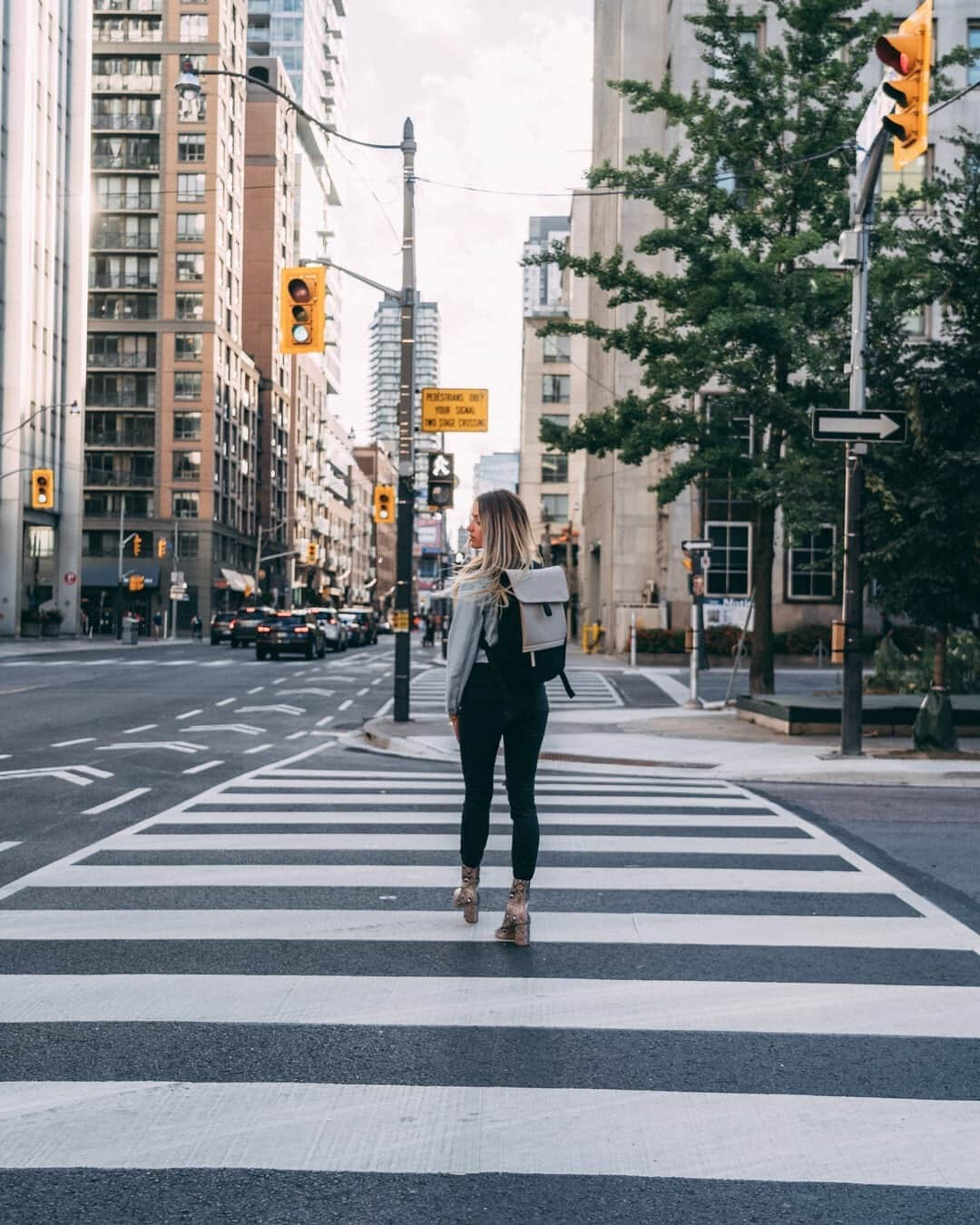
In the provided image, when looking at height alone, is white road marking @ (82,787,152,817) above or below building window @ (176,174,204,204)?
below

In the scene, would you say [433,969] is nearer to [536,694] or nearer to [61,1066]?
[536,694]

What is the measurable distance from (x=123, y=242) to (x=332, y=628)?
45.7 meters

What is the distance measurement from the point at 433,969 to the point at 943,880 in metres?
3.68

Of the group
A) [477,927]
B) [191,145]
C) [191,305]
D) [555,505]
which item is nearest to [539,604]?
[477,927]

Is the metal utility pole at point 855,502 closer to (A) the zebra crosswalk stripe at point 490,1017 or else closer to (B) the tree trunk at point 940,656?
(B) the tree trunk at point 940,656

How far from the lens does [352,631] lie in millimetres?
65625

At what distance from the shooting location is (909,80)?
11.4 meters

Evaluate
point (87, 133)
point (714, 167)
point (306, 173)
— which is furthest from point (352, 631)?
point (306, 173)

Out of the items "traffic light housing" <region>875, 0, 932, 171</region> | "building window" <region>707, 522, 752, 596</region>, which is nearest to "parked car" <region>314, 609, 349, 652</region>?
"building window" <region>707, 522, 752, 596</region>

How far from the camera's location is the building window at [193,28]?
8856cm

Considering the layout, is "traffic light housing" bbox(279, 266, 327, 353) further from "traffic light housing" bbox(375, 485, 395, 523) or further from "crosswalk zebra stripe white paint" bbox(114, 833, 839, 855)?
"traffic light housing" bbox(375, 485, 395, 523)

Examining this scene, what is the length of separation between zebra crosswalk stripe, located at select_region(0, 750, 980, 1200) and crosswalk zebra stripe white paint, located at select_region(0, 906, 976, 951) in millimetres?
27

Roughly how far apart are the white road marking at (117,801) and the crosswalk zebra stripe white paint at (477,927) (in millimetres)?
3807

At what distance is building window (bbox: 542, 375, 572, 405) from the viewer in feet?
305
